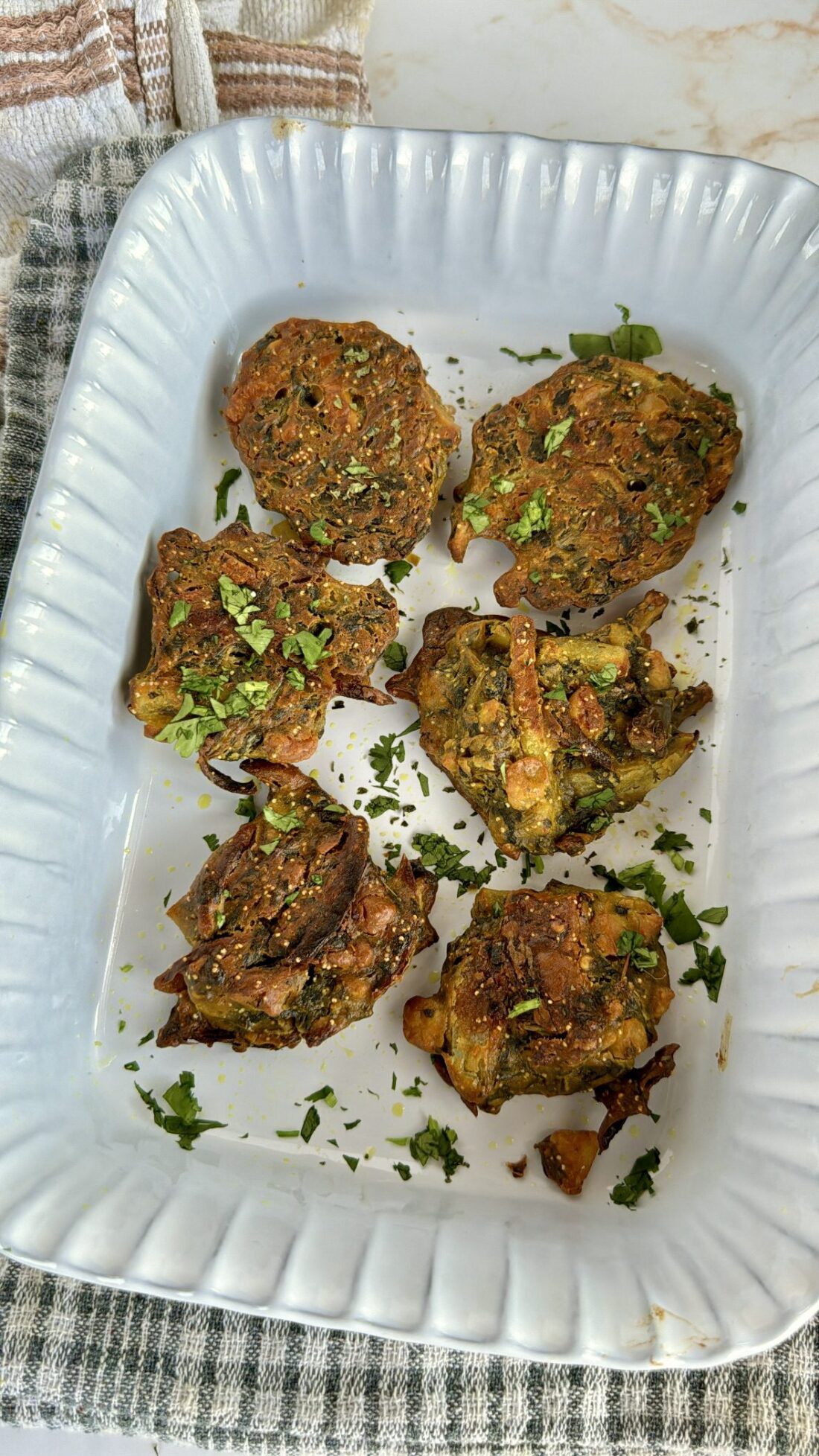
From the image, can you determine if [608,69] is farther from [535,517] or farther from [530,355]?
[535,517]

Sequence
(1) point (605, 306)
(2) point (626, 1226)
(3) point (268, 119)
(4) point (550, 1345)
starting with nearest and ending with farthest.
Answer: (4) point (550, 1345)
(2) point (626, 1226)
(3) point (268, 119)
(1) point (605, 306)

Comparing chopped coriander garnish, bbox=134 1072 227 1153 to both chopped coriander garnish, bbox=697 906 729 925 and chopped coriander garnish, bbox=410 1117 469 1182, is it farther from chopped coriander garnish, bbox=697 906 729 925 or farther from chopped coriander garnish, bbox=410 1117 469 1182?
chopped coriander garnish, bbox=697 906 729 925

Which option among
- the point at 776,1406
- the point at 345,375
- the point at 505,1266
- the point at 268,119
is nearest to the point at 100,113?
the point at 268,119

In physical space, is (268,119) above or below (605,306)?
above

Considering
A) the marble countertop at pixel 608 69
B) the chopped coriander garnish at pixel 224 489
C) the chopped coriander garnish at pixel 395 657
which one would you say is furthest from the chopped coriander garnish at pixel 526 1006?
the marble countertop at pixel 608 69

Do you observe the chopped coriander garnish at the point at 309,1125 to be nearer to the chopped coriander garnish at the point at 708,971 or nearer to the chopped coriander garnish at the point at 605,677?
the chopped coriander garnish at the point at 708,971

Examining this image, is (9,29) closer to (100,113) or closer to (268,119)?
(100,113)

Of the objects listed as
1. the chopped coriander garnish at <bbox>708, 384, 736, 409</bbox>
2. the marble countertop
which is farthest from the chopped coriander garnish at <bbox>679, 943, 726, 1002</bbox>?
the marble countertop
